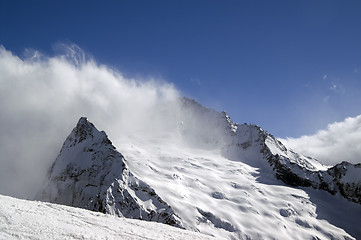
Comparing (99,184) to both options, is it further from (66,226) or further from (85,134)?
(66,226)

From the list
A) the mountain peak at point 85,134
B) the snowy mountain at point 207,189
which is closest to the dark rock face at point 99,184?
the mountain peak at point 85,134

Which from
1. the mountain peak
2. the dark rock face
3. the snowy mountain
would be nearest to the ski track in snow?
the snowy mountain

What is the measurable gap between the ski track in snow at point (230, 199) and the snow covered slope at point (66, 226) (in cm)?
5890

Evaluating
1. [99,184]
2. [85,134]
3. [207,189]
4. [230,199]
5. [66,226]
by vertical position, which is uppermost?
[85,134]

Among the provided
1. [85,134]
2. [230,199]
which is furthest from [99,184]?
[230,199]

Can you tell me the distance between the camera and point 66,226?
95.8ft

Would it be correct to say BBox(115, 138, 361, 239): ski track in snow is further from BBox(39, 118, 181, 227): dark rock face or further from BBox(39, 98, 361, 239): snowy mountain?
BBox(39, 118, 181, 227): dark rock face

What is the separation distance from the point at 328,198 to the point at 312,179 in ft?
45.4

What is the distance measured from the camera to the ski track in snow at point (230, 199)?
103m

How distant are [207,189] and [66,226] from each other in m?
101

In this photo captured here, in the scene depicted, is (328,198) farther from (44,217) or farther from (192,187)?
(44,217)

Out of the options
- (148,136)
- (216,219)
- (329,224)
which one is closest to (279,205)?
(329,224)

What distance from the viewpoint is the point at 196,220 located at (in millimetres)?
98625

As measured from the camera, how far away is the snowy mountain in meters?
99.9
